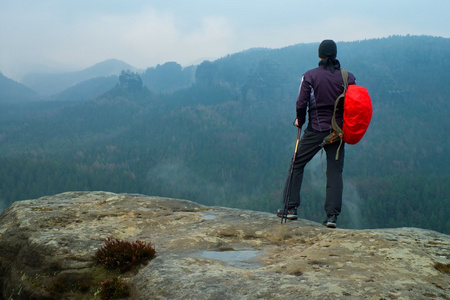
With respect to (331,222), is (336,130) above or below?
above

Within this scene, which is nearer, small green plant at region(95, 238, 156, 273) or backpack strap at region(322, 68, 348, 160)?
small green plant at region(95, 238, 156, 273)

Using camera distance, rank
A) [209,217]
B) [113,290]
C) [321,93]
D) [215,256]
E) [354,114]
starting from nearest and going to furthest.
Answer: [113,290] → [215,256] → [354,114] → [321,93] → [209,217]

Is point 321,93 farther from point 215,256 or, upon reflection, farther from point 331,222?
point 215,256

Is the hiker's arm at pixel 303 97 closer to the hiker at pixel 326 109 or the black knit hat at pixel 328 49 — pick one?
the hiker at pixel 326 109

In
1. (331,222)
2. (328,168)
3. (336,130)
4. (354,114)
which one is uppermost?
(354,114)

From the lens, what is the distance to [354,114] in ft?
27.5

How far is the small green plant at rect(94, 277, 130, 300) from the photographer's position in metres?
6.14

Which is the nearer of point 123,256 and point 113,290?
point 113,290

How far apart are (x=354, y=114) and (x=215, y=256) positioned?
13.7 feet

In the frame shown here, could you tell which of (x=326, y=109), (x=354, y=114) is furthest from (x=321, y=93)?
(x=354, y=114)

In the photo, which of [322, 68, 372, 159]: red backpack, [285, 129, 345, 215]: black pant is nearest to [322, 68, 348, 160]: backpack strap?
[322, 68, 372, 159]: red backpack

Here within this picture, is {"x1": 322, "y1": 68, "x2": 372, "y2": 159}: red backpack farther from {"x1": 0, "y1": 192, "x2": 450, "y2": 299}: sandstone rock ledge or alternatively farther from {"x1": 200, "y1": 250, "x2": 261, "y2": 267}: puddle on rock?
{"x1": 200, "y1": 250, "x2": 261, "y2": 267}: puddle on rock

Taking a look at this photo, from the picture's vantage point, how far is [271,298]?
5.03 metres

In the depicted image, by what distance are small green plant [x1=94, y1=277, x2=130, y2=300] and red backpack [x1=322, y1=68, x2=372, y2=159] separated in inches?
210
